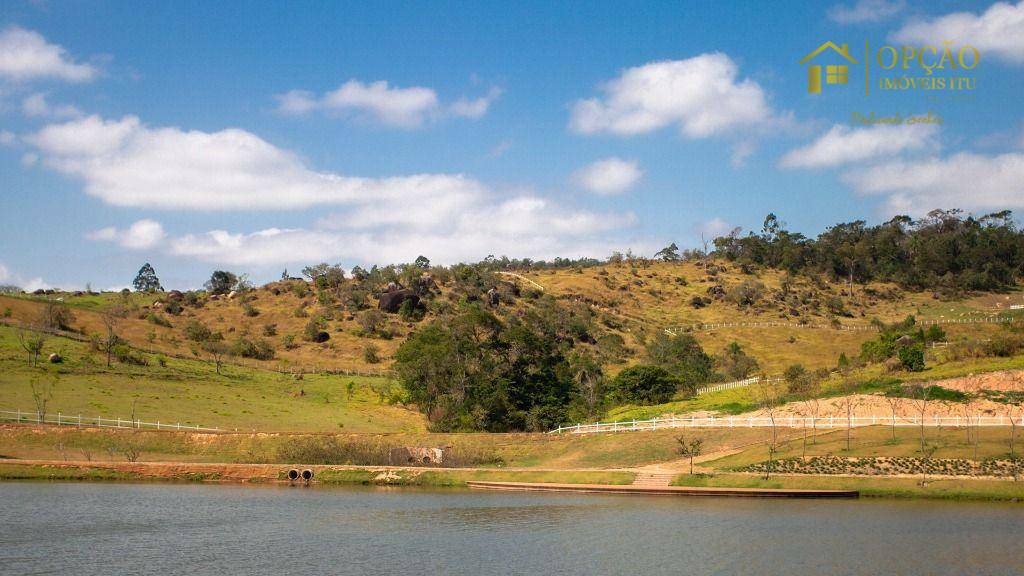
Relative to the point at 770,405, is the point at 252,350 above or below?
above

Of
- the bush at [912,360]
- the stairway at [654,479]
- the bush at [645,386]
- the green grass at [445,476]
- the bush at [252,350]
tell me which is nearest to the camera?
the stairway at [654,479]

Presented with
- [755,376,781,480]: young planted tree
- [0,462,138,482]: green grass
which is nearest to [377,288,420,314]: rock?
[755,376,781,480]: young planted tree

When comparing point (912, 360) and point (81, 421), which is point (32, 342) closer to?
point (81, 421)

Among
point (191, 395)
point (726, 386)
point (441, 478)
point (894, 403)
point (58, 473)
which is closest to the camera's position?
point (58, 473)

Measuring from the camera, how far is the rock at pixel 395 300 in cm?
15425

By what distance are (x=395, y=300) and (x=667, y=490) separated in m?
106

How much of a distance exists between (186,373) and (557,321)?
221 feet

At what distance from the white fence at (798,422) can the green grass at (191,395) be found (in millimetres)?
22980

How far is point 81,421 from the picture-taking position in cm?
7000

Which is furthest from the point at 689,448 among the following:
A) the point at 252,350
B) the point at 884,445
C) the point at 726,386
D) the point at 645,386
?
the point at 252,350

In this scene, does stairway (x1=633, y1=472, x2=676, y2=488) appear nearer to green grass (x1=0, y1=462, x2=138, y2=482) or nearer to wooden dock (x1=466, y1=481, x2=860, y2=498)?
wooden dock (x1=466, y1=481, x2=860, y2=498)

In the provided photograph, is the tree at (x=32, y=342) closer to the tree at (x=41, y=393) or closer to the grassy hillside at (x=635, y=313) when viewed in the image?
the tree at (x=41, y=393)

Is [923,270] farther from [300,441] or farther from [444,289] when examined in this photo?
[300,441]


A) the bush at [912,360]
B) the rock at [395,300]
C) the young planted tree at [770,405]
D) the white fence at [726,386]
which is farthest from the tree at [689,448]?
the rock at [395,300]
